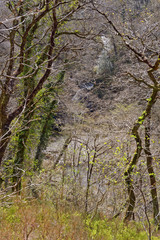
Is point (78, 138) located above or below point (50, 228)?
above

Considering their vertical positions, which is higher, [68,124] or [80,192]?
[68,124]

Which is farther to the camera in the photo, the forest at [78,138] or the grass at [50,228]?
the grass at [50,228]

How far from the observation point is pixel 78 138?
8266 millimetres

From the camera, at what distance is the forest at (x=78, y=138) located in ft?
10.3

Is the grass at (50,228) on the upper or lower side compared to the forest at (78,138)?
lower

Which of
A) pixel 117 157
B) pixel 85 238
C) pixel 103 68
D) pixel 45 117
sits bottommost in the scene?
pixel 85 238

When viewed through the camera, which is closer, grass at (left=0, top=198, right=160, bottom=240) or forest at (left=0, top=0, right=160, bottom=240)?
forest at (left=0, top=0, right=160, bottom=240)

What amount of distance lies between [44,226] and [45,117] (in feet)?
28.7

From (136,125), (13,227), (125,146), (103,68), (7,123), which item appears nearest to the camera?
(7,123)

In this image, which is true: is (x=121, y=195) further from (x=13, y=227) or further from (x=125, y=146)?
(x=13, y=227)

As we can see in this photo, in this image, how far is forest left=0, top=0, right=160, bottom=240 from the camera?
3143mm

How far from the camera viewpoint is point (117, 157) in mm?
6875

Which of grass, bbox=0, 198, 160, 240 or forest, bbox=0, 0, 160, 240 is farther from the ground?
forest, bbox=0, 0, 160, 240

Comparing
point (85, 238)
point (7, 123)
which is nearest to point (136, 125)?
point (85, 238)
